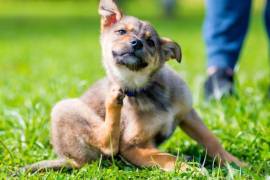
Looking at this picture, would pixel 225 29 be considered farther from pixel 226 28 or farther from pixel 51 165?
pixel 51 165

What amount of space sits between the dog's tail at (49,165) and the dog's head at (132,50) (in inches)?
24.5

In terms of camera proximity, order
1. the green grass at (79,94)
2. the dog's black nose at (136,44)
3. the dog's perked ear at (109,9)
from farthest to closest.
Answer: the dog's perked ear at (109,9) → the dog's black nose at (136,44) → the green grass at (79,94)

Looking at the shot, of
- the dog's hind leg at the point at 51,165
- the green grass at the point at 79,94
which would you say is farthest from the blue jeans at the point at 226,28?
the dog's hind leg at the point at 51,165

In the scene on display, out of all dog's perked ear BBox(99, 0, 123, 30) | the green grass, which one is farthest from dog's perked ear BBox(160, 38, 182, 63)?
the green grass

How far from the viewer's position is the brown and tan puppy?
12.4ft

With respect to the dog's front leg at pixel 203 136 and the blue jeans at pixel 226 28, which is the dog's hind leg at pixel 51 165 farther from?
the blue jeans at pixel 226 28

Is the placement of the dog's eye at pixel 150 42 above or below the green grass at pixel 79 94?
above

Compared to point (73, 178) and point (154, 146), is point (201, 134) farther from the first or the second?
point (73, 178)

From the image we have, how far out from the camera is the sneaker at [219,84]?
5672mm

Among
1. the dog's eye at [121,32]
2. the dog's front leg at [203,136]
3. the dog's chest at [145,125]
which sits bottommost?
the dog's front leg at [203,136]

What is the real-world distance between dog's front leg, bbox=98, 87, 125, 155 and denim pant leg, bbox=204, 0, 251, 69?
2247mm

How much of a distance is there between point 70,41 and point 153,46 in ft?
32.3

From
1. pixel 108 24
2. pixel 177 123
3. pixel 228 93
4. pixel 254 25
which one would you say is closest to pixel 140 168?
pixel 177 123

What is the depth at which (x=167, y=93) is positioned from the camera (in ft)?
13.0
